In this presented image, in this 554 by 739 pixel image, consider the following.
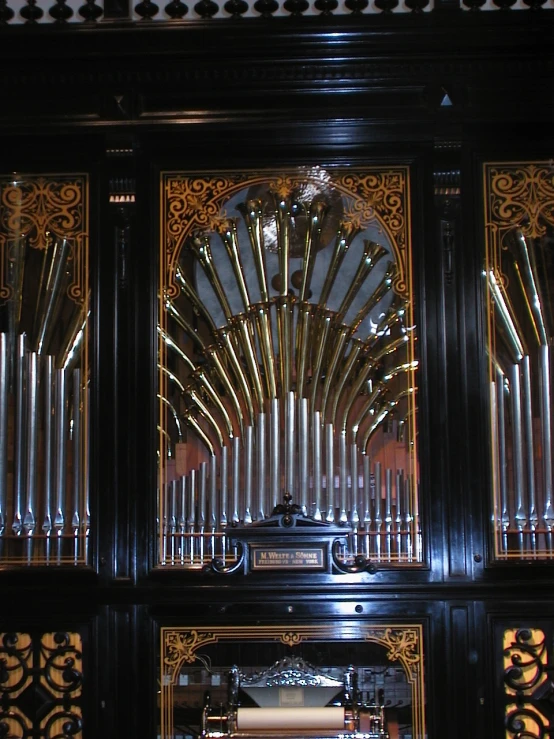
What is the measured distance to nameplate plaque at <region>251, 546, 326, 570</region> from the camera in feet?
13.3

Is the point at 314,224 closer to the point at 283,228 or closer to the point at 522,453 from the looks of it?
the point at 283,228

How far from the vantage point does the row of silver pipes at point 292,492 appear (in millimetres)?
4082

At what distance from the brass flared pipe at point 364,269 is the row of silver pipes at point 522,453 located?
65 cm

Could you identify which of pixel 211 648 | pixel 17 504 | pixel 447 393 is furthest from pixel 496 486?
pixel 17 504

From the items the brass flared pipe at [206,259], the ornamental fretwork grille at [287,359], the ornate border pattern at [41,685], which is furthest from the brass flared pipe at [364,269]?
the ornate border pattern at [41,685]

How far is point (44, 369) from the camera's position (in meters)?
4.21

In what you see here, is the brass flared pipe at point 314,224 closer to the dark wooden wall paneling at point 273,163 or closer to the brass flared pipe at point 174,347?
the dark wooden wall paneling at point 273,163

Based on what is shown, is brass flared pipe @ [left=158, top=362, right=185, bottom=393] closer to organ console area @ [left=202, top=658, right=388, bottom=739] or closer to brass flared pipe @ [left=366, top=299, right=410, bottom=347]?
brass flared pipe @ [left=366, top=299, right=410, bottom=347]

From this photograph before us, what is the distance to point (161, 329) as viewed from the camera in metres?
4.24

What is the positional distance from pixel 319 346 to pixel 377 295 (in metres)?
0.32

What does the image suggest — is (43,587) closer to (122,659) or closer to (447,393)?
(122,659)

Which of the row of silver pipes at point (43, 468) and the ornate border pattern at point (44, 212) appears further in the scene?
the ornate border pattern at point (44, 212)

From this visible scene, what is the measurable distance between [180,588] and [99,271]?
4.32 feet

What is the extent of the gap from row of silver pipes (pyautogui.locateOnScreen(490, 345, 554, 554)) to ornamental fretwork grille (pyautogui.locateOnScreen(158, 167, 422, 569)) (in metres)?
0.33
